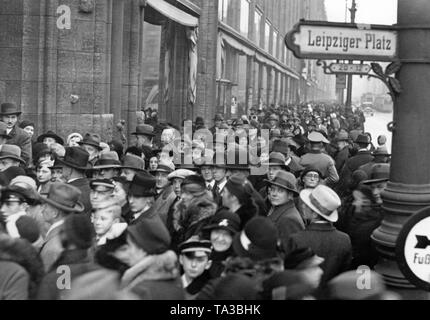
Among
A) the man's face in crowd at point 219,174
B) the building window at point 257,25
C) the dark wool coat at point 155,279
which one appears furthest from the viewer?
the building window at point 257,25

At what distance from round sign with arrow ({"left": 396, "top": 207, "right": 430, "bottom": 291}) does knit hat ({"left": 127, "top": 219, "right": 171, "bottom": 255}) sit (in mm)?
1476

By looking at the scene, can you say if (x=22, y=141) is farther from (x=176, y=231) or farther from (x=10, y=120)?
(x=176, y=231)

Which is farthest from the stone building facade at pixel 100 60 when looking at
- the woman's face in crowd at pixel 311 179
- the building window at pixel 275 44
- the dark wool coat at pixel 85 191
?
the building window at pixel 275 44

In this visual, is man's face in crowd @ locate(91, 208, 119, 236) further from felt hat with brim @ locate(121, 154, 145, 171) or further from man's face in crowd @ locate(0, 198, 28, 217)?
felt hat with brim @ locate(121, 154, 145, 171)

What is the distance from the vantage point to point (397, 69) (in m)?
5.07

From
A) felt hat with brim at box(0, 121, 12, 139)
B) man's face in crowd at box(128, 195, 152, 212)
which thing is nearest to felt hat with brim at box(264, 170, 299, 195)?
man's face in crowd at box(128, 195, 152, 212)

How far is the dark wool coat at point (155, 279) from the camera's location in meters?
3.99

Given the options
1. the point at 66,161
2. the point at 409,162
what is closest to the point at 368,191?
the point at 409,162

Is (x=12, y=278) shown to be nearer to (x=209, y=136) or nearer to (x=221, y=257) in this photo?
(x=221, y=257)

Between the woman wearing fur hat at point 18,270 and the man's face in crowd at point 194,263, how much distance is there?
103 centimetres

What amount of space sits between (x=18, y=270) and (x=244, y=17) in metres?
36.3

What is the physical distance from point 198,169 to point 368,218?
2834mm

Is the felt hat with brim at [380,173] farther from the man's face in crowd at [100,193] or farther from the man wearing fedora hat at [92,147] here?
the man wearing fedora hat at [92,147]

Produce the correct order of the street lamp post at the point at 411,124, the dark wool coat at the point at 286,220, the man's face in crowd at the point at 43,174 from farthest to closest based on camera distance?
the man's face in crowd at the point at 43,174
the dark wool coat at the point at 286,220
the street lamp post at the point at 411,124
